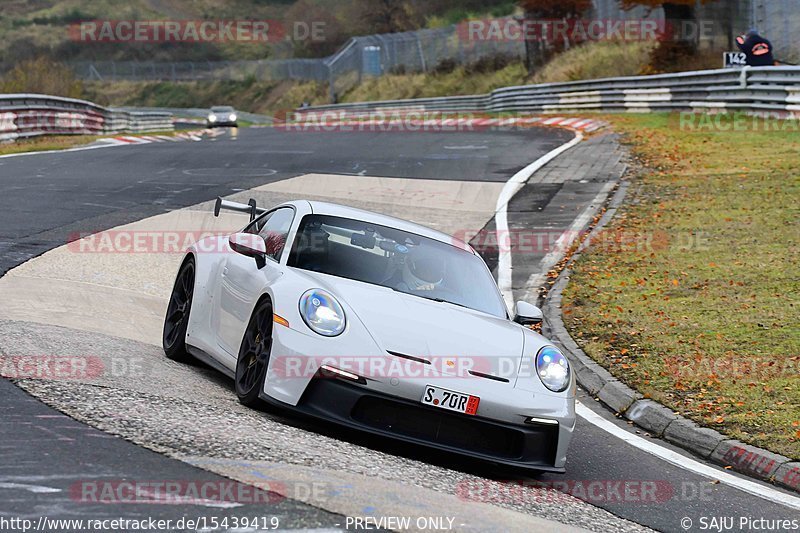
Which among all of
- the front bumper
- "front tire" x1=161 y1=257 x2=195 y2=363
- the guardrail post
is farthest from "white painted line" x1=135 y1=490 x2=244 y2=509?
the guardrail post

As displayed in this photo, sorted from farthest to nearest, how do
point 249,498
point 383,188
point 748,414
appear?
point 383,188 → point 748,414 → point 249,498

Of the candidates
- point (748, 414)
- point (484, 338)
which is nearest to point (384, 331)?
point (484, 338)

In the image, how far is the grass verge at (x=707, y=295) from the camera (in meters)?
9.00

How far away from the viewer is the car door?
25.0 feet

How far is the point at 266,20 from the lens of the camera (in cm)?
11738

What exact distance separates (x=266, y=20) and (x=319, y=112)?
60655mm

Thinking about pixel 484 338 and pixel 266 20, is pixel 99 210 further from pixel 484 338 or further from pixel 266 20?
pixel 266 20

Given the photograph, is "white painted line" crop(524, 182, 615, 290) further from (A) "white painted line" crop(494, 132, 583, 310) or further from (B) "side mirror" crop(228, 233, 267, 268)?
(B) "side mirror" crop(228, 233, 267, 268)

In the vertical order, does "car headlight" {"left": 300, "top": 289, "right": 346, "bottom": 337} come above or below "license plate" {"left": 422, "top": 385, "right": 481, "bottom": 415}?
above

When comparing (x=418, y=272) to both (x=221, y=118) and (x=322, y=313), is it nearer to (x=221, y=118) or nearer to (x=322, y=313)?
(x=322, y=313)

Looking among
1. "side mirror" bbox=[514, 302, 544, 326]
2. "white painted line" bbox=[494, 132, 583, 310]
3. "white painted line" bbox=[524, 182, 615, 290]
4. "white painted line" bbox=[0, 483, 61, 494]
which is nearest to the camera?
"white painted line" bbox=[0, 483, 61, 494]

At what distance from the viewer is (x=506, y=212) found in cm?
1792

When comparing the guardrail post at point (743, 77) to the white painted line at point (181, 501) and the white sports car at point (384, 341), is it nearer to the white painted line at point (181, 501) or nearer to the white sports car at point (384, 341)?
the white sports car at point (384, 341)

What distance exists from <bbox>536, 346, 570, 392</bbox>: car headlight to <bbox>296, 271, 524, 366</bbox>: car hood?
142mm
